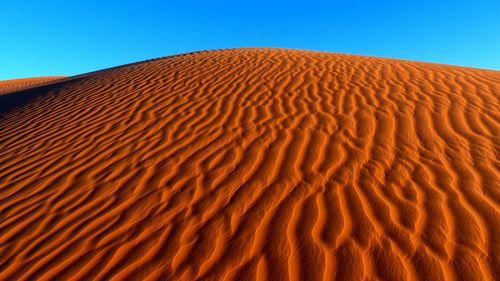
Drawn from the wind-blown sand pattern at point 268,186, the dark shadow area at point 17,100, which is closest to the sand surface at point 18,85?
the dark shadow area at point 17,100

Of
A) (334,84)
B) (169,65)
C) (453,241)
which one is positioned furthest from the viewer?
(169,65)

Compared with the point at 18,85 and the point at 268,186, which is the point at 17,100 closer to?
the point at 18,85

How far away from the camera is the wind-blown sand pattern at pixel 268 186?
232cm

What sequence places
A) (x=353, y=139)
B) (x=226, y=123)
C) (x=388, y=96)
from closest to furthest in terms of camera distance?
(x=353, y=139)
(x=226, y=123)
(x=388, y=96)

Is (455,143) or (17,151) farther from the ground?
(17,151)

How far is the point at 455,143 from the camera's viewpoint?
3537 millimetres

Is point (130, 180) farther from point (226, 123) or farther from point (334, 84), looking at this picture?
point (334, 84)

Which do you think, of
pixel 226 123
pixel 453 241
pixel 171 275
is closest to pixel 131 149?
pixel 226 123

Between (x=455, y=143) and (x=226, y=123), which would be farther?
(x=226, y=123)

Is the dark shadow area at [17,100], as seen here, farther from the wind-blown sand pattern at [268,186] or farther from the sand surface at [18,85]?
the sand surface at [18,85]

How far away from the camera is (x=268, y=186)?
10.2 ft

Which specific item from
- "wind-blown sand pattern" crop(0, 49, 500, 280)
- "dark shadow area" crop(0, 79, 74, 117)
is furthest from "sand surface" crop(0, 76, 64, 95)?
"wind-blown sand pattern" crop(0, 49, 500, 280)

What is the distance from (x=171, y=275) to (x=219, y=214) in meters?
0.68

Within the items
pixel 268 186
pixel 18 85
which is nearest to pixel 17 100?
pixel 18 85
